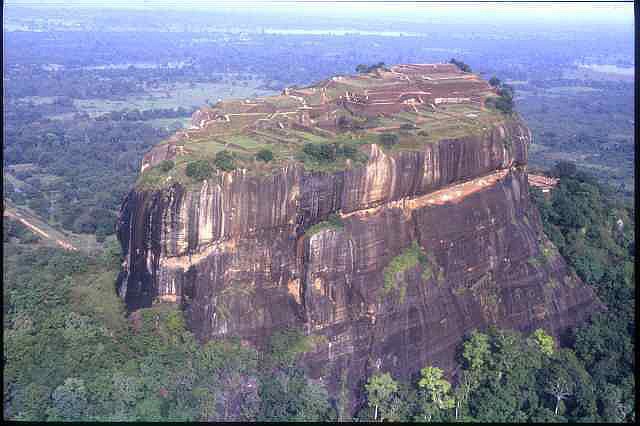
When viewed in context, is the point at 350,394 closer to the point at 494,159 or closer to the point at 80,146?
the point at 494,159

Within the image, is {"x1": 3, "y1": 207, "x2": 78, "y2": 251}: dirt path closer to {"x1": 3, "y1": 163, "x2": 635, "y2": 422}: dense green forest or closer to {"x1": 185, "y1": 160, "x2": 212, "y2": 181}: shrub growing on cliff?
{"x1": 3, "y1": 163, "x2": 635, "y2": 422}: dense green forest

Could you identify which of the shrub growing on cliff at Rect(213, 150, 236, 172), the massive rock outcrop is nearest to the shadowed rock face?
the massive rock outcrop

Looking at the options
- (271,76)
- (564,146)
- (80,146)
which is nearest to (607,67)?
(271,76)

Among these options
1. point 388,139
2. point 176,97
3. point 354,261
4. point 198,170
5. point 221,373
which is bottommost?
point 221,373

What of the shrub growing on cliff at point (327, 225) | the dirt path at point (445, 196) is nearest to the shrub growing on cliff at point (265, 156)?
the shrub growing on cliff at point (327, 225)

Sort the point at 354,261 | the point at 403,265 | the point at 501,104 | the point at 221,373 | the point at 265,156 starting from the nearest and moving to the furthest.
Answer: the point at 221,373 → the point at 265,156 → the point at 354,261 → the point at 403,265 → the point at 501,104

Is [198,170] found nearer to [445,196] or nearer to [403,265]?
[403,265]

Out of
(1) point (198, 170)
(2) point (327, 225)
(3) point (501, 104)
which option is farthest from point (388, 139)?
(3) point (501, 104)
